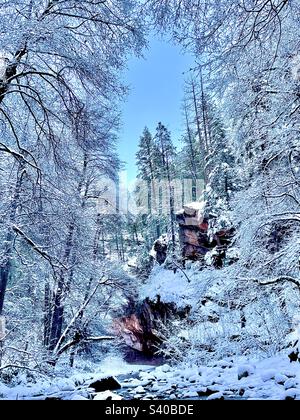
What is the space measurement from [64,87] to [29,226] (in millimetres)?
1877

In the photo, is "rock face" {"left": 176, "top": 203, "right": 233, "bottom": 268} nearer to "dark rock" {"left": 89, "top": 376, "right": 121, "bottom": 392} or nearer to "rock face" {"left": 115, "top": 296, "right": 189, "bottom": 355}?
"rock face" {"left": 115, "top": 296, "right": 189, "bottom": 355}

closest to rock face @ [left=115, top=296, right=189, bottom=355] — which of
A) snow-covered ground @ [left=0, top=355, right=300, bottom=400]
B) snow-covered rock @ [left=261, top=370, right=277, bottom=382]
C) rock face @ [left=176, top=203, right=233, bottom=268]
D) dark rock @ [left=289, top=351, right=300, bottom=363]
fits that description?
rock face @ [left=176, top=203, right=233, bottom=268]

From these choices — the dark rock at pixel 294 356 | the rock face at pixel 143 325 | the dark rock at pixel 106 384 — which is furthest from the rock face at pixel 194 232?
the dark rock at pixel 106 384

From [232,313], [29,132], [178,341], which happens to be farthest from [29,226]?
[178,341]

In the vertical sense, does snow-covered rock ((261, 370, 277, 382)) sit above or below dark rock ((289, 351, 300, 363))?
below

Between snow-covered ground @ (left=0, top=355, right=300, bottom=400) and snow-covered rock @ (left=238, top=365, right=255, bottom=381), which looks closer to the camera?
snow-covered ground @ (left=0, top=355, right=300, bottom=400)

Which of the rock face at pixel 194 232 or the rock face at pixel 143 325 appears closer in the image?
the rock face at pixel 143 325

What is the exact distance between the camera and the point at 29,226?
13.6 ft

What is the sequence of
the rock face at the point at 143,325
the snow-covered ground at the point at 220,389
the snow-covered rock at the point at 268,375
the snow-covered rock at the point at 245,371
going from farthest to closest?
the rock face at the point at 143,325 → the snow-covered rock at the point at 245,371 → the snow-covered rock at the point at 268,375 → the snow-covered ground at the point at 220,389

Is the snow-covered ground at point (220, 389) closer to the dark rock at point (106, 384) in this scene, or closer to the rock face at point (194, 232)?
the dark rock at point (106, 384)

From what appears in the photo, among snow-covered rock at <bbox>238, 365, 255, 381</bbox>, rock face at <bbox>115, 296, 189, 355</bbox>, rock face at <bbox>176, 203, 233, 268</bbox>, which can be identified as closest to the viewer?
snow-covered rock at <bbox>238, 365, 255, 381</bbox>

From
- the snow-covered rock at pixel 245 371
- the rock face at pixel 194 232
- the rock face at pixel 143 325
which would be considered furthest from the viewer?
the rock face at pixel 194 232

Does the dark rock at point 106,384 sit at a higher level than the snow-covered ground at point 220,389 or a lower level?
lower

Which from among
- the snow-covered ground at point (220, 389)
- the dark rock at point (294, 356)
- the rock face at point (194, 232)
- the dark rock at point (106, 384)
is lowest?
the dark rock at point (106, 384)
